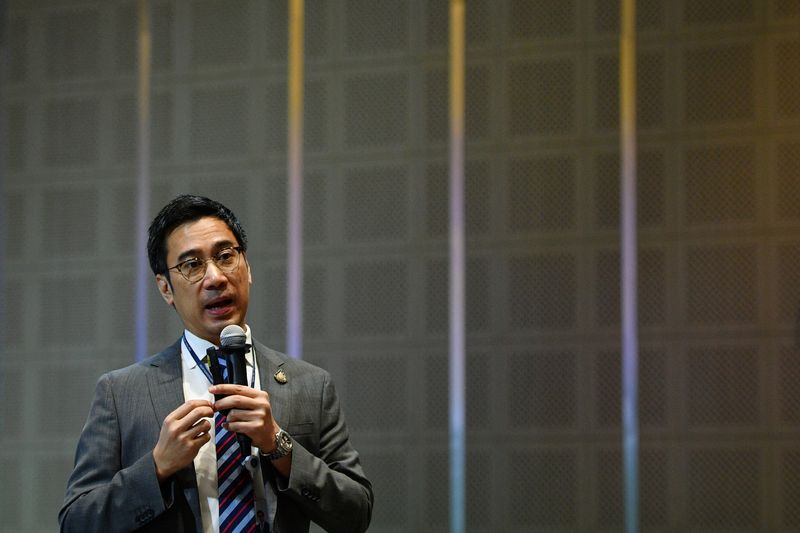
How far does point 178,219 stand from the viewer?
7.49 ft

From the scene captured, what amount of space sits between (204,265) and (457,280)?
1.83 m

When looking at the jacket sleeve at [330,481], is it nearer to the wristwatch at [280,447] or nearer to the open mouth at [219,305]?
the wristwatch at [280,447]

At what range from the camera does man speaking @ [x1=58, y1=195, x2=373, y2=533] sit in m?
2.01

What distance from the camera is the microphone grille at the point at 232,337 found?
2033 millimetres

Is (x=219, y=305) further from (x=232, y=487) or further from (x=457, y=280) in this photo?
(x=457, y=280)

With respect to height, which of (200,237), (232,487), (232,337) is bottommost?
(232,487)

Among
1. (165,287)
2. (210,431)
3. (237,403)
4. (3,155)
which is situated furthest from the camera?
(3,155)

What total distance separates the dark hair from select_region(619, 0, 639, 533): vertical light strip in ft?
6.16

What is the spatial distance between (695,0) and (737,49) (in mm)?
240

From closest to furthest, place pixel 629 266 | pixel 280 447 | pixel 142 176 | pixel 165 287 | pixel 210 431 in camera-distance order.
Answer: pixel 280 447, pixel 210 431, pixel 165 287, pixel 629 266, pixel 142 176

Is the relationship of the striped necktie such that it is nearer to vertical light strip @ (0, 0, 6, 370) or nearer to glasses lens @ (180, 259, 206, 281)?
glasses lens @ (180, 259, 206, 281)

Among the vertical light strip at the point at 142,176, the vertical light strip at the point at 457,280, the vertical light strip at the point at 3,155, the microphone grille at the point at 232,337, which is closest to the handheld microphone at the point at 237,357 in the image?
the microphone grille at the point at 232,337

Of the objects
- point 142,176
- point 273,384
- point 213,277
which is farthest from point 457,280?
point 213,277

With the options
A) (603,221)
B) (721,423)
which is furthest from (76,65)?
(721,423)
